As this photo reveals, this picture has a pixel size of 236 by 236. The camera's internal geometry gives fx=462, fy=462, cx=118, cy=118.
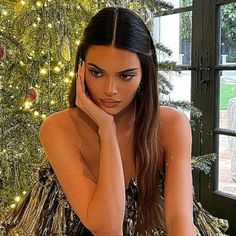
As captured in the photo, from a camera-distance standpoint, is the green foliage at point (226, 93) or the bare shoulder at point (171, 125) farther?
the green foliage at point (226, 93)

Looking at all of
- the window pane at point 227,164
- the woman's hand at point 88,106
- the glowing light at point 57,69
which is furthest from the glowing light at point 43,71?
the window pane at point 227,164

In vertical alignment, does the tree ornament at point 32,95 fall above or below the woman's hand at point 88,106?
below

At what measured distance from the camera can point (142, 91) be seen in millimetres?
1041

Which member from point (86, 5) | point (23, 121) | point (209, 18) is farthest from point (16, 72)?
point (209, 18)

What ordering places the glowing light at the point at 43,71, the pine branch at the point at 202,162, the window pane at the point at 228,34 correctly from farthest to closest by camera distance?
the window pane at the point at 228,34
the pine branch at the point at 202,162
the glowing light at the point at 43,71

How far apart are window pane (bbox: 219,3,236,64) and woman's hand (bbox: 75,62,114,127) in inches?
61.5

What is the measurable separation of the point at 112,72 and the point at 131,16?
5.4 inches

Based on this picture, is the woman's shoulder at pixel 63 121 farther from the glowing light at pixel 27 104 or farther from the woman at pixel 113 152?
the glowing light at pixel 27 104

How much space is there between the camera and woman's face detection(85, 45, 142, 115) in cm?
93

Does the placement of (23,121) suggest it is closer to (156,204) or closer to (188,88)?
(156,204)

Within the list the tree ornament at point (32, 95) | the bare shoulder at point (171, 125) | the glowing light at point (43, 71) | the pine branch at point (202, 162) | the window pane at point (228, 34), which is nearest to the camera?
the bare shoulder at point (171, 125)

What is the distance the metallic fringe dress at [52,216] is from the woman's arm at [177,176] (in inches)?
2.4

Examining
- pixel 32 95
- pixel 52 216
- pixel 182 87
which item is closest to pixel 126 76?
pixel 52 216

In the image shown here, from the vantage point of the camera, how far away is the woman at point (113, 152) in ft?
3.05
